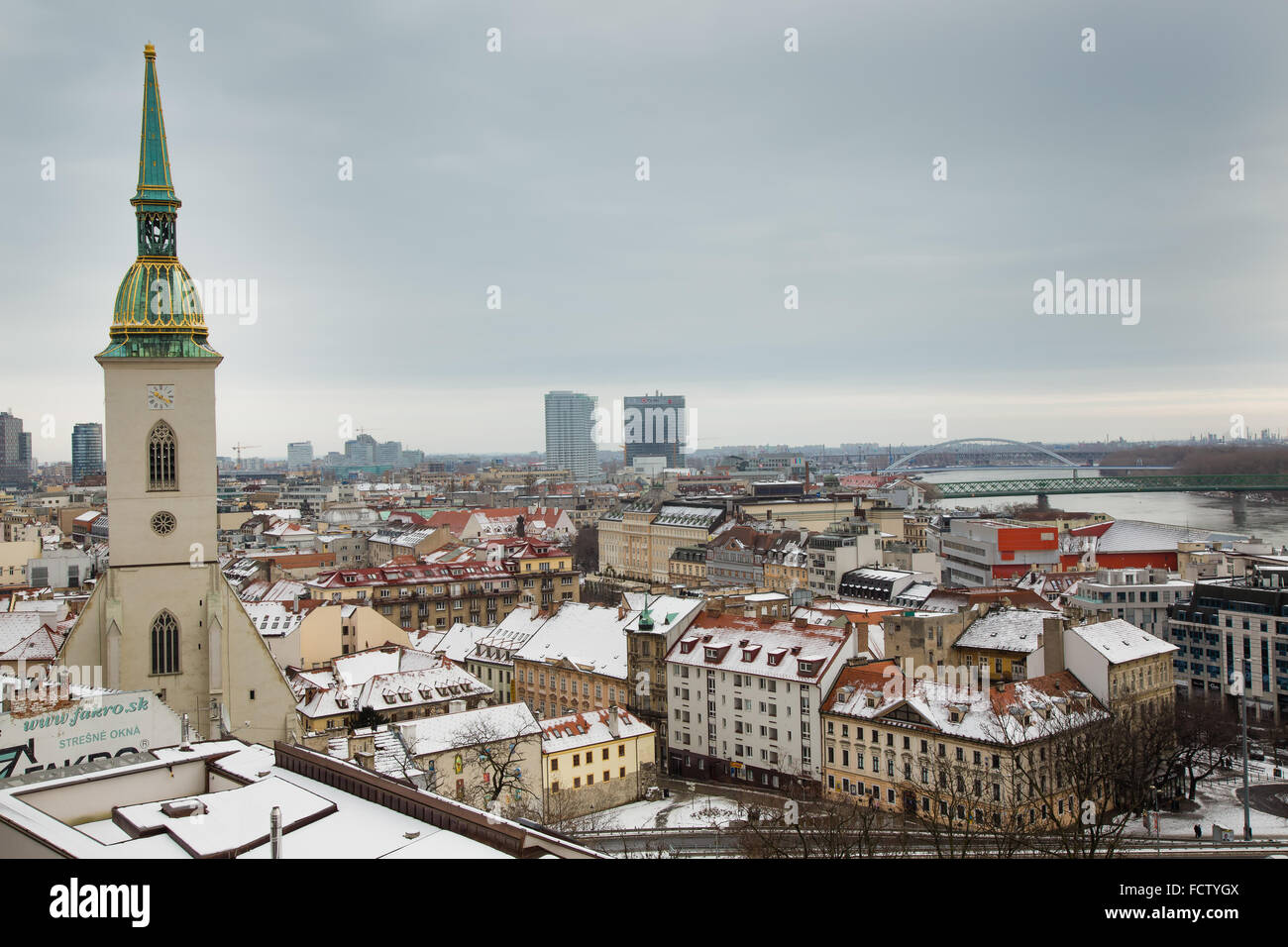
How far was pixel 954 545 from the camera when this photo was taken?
2557 inches

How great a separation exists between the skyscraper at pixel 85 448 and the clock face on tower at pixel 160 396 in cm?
14322

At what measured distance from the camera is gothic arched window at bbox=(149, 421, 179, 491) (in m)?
19.2

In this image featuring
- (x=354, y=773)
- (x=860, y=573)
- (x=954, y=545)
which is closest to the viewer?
(x=354, y=773)

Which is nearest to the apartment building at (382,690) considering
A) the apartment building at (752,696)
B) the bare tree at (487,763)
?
the bare tree at (487,763)

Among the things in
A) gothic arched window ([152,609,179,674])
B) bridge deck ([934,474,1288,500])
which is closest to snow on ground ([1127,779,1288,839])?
gothic arched window ([152,609,179,674])

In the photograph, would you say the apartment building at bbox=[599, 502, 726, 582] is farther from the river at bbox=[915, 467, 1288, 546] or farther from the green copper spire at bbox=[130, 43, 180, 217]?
the green copper spire at bbox=[130, 43, 180, 217]

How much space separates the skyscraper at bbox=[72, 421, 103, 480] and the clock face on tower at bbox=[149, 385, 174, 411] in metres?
143

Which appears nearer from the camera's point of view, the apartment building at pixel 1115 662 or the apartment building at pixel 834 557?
the apartment building at pixel 1115 662

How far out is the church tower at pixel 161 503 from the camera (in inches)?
742

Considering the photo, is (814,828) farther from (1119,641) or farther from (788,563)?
(788,563)

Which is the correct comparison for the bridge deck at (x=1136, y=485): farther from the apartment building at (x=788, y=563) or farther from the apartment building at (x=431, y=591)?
the apartment building at (x=431, y=591)

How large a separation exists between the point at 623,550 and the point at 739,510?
954 centimetres
